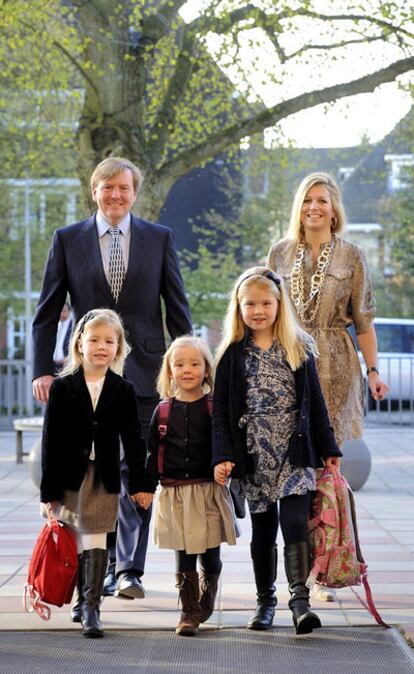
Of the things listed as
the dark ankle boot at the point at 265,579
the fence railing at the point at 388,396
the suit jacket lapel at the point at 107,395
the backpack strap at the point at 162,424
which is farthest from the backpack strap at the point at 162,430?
the fence railing at the point at 388,396

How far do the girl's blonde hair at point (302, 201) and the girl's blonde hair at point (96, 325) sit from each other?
1.06 meters

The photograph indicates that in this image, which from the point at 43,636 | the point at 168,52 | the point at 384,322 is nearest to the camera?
the point at 43,636

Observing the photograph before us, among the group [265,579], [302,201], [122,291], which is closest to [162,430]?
[265,579]

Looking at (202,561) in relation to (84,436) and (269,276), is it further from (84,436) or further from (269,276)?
(269,276)

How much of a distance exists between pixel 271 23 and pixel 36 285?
23.3 m

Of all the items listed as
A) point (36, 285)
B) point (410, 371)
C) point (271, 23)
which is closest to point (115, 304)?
point (271, 23)

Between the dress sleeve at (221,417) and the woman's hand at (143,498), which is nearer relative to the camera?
the dress sleeve at (221,417)

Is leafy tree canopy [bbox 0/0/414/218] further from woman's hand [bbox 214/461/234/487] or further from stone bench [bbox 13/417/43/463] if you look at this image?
woman's hand [bbox 214/461/234/487]

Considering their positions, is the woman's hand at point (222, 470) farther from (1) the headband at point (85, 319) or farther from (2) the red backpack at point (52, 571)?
(1) the headband at point (85, 319)

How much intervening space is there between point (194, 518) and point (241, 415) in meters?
0.48

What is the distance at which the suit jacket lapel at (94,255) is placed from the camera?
20.6ft

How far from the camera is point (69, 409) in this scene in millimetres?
5672

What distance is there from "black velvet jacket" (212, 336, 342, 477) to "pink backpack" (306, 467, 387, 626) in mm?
138

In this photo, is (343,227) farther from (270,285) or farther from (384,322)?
(384,322)
